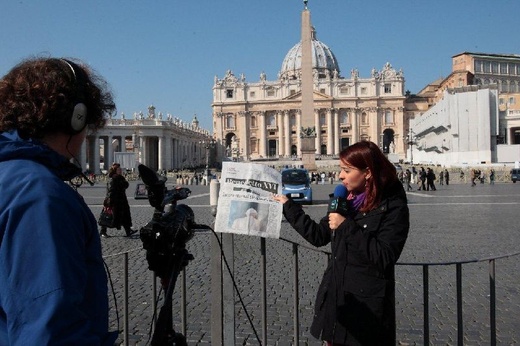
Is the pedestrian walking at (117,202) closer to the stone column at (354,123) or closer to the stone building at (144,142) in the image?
the stone building at (144,142)

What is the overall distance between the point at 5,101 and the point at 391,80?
10290 centimetres

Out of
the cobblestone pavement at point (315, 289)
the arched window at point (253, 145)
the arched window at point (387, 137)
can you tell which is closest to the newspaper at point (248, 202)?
the cobblestone pavement at point (315, 289)

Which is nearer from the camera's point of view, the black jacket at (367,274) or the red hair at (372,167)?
the black jacket at (367,274)

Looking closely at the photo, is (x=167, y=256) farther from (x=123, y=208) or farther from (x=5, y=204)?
(x=123, y=208)

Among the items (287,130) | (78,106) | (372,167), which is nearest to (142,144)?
(287,130)

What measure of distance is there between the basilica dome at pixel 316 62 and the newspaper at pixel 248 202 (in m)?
111

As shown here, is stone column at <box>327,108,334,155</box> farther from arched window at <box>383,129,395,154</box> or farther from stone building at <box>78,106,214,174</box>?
stone building at <box>78,106,214,174</box>

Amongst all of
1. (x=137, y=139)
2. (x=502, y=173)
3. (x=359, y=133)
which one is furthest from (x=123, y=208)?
(x=359, y=133)

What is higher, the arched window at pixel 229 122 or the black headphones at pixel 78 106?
the arched window at pixel 229 122

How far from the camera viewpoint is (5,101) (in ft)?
4.94

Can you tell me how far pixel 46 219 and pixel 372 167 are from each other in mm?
1783

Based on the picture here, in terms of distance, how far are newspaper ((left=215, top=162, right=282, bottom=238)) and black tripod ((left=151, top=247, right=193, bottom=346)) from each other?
65 cm

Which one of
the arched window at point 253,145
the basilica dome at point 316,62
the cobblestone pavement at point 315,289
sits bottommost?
the cobblestone pavement at point 315,289

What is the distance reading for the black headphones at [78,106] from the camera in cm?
154
